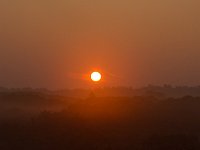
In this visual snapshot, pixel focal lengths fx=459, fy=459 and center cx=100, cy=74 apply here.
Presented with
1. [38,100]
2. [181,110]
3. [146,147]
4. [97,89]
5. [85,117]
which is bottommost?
[146,147]

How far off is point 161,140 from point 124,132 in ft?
21.2

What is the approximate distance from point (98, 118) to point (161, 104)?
630 inches

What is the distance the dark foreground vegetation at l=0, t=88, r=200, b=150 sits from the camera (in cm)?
4281

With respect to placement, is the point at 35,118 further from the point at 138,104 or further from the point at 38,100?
the point at 38,100

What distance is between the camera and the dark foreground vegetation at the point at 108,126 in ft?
140

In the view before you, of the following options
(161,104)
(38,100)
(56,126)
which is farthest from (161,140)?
(38,100)

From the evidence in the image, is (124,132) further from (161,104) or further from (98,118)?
(161,104)

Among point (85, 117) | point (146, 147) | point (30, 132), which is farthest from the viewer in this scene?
point (85, 117)

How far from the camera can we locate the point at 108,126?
51.2 metres

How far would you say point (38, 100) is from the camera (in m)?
85.4

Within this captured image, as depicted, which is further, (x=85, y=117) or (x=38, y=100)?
(x=38, y=100)

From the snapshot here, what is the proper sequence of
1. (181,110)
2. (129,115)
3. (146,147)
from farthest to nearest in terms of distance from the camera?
(181,110) → (129,115) → (146,147)

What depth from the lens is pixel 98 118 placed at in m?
55.2

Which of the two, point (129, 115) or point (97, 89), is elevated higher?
point (97, 89)
